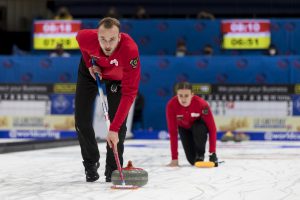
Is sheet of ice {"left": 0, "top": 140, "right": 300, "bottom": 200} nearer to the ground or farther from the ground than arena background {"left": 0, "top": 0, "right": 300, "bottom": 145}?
nearer to the ground

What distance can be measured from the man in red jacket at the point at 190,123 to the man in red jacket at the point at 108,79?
1452 millimetres

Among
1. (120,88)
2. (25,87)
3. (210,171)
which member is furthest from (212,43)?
(120,88)

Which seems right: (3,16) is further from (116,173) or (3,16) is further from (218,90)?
(116,173)

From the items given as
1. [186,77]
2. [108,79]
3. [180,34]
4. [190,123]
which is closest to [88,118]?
[108,79]

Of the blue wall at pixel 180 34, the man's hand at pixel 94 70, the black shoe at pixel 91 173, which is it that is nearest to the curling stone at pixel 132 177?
the black shoe at pixel 91 173

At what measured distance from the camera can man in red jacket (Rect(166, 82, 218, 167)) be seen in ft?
19.6

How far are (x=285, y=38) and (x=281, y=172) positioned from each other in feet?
A: 31.3

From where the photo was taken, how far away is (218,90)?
13.3 m

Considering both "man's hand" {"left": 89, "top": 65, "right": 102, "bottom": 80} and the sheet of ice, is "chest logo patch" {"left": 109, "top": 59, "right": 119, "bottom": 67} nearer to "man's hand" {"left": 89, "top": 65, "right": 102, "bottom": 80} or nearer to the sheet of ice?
"man's hand" {"left": 89, "top": 65, "right": 102, "bottom": 80}

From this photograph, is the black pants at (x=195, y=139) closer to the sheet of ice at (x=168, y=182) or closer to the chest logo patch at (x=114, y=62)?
the sheet of ice at (x=168, y=182)

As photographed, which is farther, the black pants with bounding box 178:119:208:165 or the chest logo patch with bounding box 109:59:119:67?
the black pants with bounding box 178:119:208:165

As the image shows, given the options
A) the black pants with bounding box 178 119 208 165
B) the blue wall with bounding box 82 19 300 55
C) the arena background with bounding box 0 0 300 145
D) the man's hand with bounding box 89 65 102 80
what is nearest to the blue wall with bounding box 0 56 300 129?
the arena background with bounding box 0 0 300 145

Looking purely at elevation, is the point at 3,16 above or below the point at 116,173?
above

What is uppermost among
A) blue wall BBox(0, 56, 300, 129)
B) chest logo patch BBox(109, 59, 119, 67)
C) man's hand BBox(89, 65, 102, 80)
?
blue wall BBox(0, 56, 300, 129)
